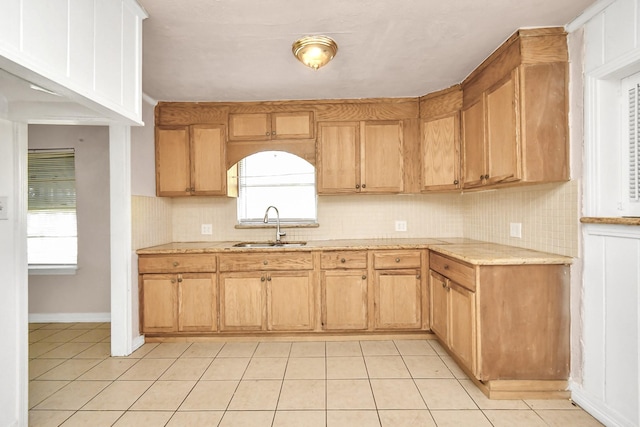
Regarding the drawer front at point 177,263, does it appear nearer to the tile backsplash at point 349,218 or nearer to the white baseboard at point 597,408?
the tile backsplash at point 349,218

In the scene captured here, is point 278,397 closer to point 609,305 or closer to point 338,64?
point 609,305

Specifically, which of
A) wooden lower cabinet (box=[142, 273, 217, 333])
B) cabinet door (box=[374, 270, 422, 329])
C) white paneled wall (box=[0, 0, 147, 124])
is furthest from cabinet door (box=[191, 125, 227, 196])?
cabinet door (box=[374, 270, 422, 329])

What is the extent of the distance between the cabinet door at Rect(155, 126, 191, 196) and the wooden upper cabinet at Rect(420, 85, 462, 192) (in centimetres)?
231

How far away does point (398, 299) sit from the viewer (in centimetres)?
293

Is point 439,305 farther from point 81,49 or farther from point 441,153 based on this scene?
point 81,49

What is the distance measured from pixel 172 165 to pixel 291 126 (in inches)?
48.6

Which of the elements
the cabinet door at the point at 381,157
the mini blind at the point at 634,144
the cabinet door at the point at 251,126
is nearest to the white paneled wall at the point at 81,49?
the cabinet door at the point at 251,126

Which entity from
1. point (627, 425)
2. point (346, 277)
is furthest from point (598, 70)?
point (346, 277)

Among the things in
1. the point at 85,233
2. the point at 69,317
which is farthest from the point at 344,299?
A: the point at 69,317

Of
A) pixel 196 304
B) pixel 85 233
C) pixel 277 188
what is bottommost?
pixel 196 304

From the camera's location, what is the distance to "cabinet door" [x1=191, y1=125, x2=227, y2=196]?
3197mm

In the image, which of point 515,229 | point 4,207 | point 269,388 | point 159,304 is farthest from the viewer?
point 159,304

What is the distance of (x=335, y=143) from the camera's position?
319 cm

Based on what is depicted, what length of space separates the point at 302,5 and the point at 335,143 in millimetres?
1523
